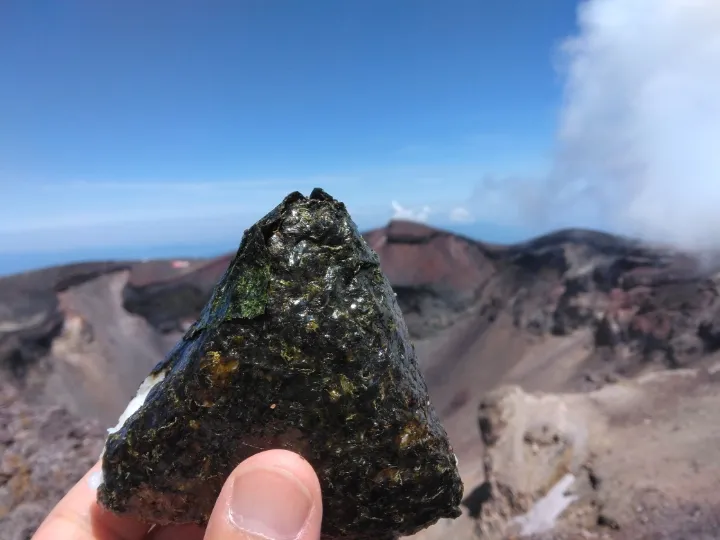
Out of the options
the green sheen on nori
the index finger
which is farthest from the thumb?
the index finger

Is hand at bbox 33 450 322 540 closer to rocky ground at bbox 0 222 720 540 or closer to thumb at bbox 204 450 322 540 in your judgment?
thumb at bbox 204 450 322 540

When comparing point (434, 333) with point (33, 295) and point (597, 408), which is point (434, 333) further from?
point (33, 295)

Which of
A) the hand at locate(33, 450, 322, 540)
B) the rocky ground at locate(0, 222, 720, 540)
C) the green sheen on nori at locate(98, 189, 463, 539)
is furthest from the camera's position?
the rocky ground at locate(0, 222, 720, 540)

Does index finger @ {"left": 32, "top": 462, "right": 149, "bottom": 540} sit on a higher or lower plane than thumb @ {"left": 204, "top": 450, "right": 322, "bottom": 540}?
lower

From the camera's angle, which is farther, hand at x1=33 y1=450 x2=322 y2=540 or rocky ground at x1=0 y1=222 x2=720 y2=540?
rocky ground at x1=0 y1=222 x2=720 y2=540

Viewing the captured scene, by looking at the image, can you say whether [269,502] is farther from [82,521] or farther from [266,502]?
[82,521]

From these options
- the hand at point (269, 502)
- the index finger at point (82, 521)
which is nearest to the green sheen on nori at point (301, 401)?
Result: the hand at point (269, 502)
